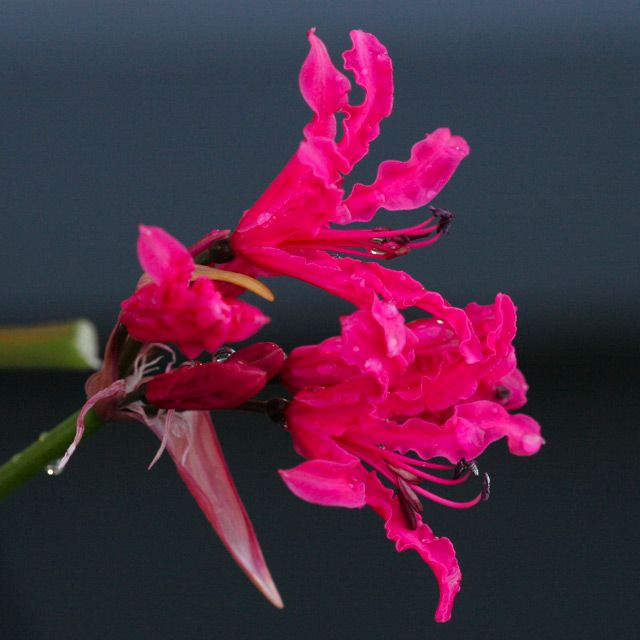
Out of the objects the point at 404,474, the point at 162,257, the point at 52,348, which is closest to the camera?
the point at 52,348

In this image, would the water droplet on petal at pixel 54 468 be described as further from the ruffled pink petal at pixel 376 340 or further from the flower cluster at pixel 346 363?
the ruffled pink petal at pixel 376 340

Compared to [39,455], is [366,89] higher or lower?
higher

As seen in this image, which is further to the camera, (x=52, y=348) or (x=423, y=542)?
(x=423, y=542)

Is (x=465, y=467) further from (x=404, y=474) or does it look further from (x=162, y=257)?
(x=162, y=257)

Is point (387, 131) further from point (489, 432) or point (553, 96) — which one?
point (489, 432)

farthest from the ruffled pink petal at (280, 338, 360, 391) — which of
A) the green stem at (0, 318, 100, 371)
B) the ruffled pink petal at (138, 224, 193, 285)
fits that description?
the green stem at (0, 318, 100, 371)

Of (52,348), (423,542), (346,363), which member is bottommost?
(423,542)

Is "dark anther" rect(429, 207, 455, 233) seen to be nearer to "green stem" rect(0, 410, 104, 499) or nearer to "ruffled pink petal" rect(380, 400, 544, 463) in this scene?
"ruffled pink petal" rect(380, 400, 544, 463)

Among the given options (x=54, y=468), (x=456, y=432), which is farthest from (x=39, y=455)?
(x=456, y=432)
